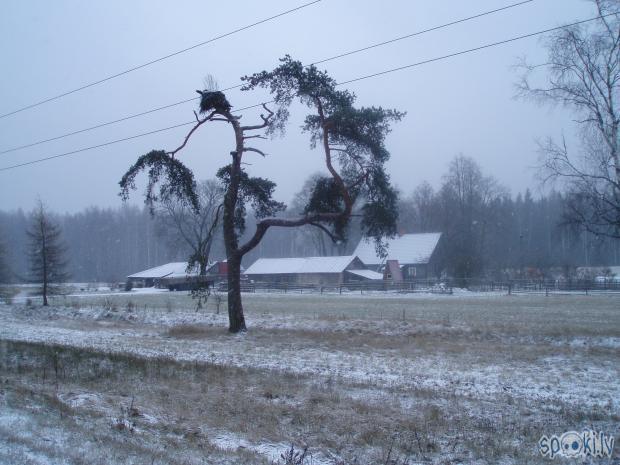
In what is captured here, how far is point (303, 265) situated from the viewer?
296 feet

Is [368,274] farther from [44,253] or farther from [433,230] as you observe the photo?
[44,253]

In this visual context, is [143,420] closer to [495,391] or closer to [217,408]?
[217,408]

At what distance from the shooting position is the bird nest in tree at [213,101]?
22219mm

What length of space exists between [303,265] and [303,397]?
79.3m

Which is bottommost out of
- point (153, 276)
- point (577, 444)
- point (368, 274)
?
point (577, 444)

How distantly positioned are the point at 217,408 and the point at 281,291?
67.5 metres

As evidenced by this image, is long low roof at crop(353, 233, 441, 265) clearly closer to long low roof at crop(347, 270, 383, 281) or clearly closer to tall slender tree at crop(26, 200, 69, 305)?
long low roof at crop(347, 270, 383, 281)

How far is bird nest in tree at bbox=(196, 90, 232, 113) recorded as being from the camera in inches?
875

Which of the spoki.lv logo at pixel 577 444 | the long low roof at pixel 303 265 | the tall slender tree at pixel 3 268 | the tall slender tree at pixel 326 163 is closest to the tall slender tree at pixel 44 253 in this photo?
the tall slender tree at pixel 3 268

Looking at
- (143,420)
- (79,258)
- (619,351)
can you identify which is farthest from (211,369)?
(79,258)

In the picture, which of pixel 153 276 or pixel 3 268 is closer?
pixel 3 268

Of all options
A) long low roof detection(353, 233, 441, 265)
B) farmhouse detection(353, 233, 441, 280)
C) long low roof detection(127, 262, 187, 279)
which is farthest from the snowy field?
long low roof detection(127, 262, 187, 279)

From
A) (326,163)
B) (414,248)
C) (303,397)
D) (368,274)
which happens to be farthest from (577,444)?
(368,274)

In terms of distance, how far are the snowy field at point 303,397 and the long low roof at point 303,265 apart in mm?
64772
